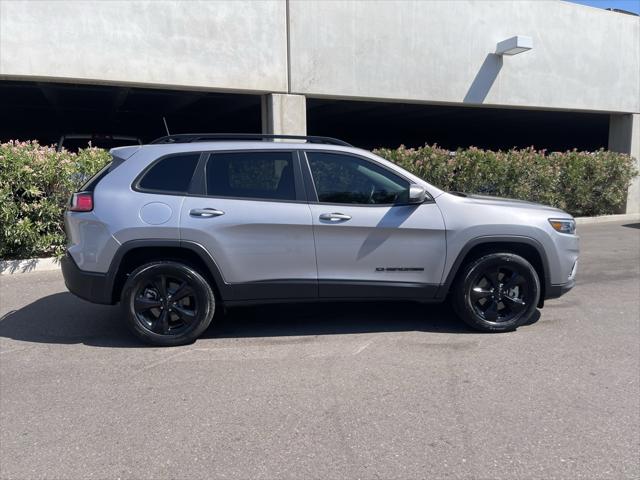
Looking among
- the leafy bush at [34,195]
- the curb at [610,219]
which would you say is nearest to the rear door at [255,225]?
the leafy bush at [34,195]

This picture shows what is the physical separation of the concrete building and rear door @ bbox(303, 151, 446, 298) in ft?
18.5

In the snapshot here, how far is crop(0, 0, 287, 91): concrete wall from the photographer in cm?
838

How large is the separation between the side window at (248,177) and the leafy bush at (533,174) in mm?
6336

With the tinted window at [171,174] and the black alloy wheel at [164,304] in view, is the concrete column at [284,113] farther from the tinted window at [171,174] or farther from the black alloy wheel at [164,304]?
the black alloy wheel at [164,304]

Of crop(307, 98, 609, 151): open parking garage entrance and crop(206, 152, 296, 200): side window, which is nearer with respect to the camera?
crop(206, 152, 296, 200): side window

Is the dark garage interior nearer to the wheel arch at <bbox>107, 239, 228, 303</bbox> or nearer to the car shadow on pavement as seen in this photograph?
the car shadow on pavement

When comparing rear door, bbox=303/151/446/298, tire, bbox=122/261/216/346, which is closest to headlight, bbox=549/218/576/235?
rear door, bbox=303/151/446/298

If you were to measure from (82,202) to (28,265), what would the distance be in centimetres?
370

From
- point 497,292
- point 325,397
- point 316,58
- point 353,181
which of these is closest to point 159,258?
point 353,181

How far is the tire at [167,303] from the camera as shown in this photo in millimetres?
4684

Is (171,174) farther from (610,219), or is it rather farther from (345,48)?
(610,219)

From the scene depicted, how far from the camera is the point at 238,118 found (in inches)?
771

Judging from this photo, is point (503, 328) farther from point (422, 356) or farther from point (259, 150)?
point (259, 150)

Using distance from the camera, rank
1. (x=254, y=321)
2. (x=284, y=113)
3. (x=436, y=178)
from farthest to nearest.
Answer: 1. (x=436, y=178)
2. (x=284, y=113)
3. (x=254, y=321)
